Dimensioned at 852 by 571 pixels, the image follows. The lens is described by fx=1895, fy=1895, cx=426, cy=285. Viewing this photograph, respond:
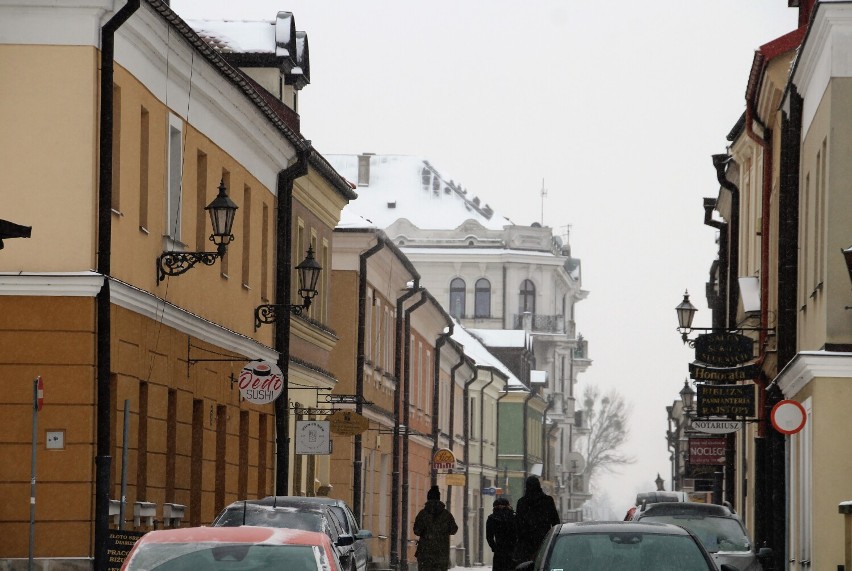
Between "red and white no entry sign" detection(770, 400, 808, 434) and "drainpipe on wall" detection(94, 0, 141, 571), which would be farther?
"red and white no entry sign" detection(770, 400, 808, 434)

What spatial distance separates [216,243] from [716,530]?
6695 mm

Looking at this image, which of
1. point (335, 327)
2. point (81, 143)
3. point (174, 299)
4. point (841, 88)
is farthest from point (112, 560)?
point (335, 327)

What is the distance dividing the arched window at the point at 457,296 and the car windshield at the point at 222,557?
309 ft

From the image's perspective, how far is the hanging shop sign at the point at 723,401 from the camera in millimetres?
29516

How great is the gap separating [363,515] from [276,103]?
507 inches

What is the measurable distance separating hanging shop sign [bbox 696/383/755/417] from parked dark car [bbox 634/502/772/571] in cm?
645

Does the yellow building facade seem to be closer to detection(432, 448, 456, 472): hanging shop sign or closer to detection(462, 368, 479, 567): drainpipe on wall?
detection(432, 448, 456, 472): hanging shop sign

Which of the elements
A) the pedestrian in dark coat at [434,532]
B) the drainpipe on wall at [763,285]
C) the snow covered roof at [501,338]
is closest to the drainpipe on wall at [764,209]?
the drainpipe on wall at [763,285]

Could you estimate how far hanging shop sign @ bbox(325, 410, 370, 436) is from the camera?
34.4m

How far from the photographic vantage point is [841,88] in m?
22.4

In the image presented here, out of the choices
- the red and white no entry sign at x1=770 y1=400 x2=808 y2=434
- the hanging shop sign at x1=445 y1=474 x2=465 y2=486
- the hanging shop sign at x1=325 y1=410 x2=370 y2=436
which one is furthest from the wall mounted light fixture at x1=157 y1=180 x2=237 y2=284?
the hanging shop sign at x1=445 y1=474 x2=465 y2=486

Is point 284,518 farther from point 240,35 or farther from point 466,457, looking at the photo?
point 466,457

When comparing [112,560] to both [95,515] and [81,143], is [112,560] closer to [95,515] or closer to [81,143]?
[95,515]

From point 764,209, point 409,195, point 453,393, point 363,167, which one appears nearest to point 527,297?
point 409,195
